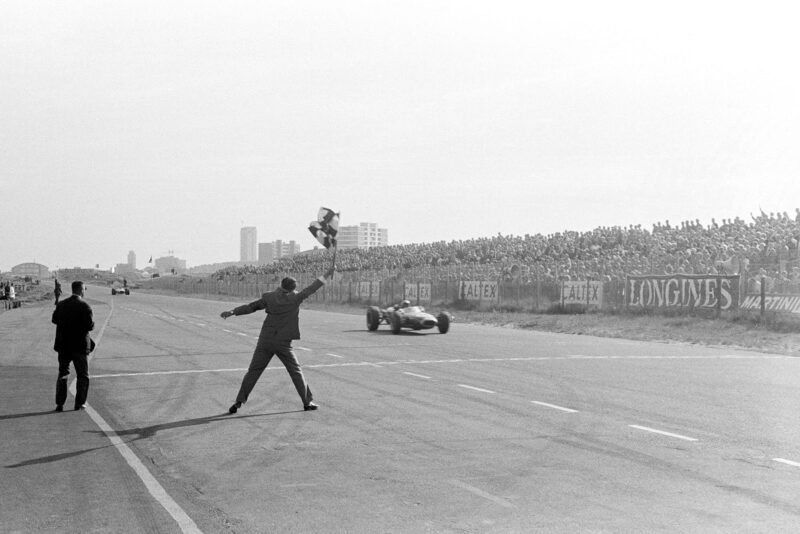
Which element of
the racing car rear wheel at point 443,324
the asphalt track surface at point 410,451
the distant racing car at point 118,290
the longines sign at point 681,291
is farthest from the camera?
the distant racing car at point 118,290

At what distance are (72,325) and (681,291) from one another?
25.5 meters

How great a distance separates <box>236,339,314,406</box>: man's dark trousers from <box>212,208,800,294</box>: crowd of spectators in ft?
69.3

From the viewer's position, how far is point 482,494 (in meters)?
7.11

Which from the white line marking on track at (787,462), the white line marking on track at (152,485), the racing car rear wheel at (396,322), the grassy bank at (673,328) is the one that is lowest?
the white line marking on track at (152,485)

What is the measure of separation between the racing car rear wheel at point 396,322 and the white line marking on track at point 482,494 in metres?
20.2

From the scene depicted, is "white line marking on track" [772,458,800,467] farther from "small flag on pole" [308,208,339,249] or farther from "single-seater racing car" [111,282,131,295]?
"single-seater racing car" [111,282,131,295]

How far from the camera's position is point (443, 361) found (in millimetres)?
18859

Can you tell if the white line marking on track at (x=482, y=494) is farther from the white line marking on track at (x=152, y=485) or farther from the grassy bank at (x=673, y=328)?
the grassy bank at (x=673, y=328)

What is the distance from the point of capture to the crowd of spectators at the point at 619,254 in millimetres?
37250

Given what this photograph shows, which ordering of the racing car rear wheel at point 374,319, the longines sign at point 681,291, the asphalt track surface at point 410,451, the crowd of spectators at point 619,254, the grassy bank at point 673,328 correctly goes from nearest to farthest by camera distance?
the asphalt track surface at point 410,451 → the grassy bank at point 673,328 → the racing car rear wheel at point 374,319 → the longines sign at point 681,291 → the crowd of spectators at point 619,254

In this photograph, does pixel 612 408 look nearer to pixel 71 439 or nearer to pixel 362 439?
pixel 362 439

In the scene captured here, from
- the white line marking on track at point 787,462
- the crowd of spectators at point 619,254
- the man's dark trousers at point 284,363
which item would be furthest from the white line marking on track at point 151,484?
the crowd of spectators at point 619,254

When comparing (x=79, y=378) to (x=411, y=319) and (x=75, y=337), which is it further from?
(x=411, y=319)

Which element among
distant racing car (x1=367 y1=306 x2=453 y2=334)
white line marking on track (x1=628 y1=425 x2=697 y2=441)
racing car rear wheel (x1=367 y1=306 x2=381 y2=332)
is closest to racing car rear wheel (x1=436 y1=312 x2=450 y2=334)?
distant racing car (x1=367 y1=306 x2=453 y2=334)
